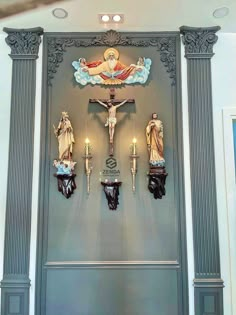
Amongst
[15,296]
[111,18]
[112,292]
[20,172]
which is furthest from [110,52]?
[15,296]

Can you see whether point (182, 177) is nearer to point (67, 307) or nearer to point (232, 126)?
point (232, 126)

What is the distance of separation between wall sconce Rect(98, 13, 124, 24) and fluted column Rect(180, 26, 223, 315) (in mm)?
655

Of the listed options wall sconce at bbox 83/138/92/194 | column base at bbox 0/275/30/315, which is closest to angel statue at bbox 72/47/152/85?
wall sconce at bbox 83/138/92/194

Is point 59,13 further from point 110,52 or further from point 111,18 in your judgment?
point 110,52

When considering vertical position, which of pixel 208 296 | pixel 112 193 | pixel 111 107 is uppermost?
pixel 111 107

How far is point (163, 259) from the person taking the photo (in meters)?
3.32

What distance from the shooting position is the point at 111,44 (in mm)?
3615

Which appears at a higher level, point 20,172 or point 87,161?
point 87,161

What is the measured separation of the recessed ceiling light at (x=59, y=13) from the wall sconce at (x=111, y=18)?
1.09ft

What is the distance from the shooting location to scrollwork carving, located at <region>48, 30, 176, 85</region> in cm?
360

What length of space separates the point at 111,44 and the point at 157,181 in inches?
58.9

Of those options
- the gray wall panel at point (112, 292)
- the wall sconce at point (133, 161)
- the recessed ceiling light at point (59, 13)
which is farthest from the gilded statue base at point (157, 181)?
A: the recessed ceiling light at point (59, 13)

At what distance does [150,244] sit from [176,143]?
1023mm

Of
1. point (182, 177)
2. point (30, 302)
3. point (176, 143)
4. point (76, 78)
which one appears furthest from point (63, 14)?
point (30, 302)
